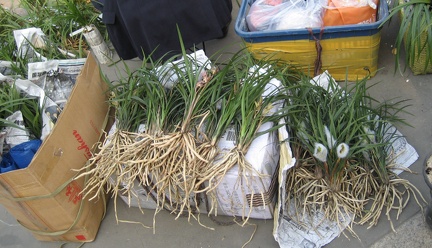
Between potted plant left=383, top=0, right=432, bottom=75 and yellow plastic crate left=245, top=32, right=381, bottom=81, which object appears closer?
potted plant left=383, top=0, right=432, bottom=75

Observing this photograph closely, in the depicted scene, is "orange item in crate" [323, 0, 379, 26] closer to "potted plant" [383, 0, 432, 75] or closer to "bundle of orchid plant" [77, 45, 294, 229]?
"potted plant" [383, 0, 432, 75]

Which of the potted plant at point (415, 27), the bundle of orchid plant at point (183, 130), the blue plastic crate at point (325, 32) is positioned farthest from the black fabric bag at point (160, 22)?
the potted plant at point (415, 27)

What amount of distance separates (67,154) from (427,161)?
5.12 ft

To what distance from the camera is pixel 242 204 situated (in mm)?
1917

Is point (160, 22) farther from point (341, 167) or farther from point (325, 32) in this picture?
point (341, 167)

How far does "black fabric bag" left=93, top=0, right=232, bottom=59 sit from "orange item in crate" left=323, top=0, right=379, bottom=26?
64 centimetres

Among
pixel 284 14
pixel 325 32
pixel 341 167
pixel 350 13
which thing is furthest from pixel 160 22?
pixel 341 167

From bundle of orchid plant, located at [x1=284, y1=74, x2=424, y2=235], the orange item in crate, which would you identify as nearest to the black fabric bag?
the orange item in crate

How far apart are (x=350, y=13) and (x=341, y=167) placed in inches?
37.7

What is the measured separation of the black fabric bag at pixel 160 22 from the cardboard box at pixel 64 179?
34 cm

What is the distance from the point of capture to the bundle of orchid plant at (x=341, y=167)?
73.9 inches

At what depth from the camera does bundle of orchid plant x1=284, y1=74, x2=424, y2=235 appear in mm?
1878

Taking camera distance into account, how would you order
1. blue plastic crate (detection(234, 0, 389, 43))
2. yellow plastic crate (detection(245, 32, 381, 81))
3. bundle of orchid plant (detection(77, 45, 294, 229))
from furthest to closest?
yellow plastic crate (detection(245, 32, 381, 81)), blue plastic crate (detection(234, 0, 389, 43)), bundle of orchid plant (detection(77, 45, 294, 229))

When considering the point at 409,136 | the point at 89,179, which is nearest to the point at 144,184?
the point at 89,179
